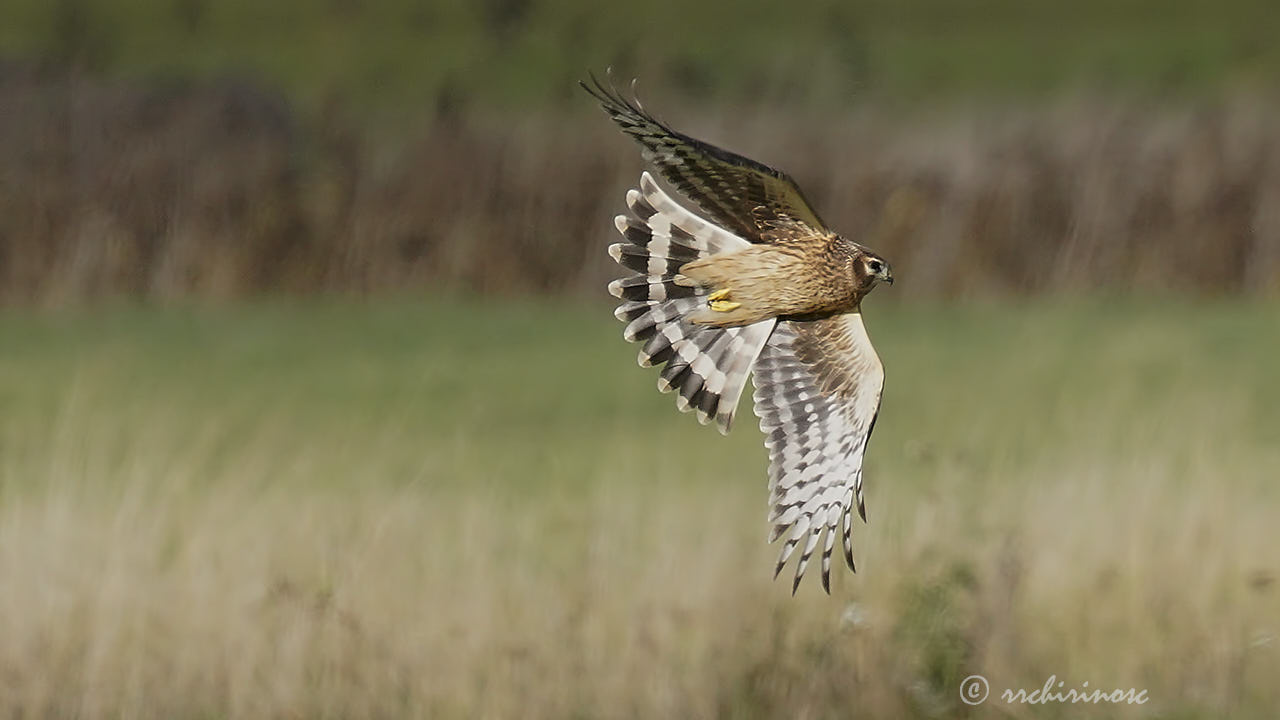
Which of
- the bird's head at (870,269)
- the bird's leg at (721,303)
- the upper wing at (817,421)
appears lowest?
the upper wing at (817,421)

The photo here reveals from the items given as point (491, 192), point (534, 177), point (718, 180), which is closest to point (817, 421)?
point (718, 180)

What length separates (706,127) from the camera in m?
20.1

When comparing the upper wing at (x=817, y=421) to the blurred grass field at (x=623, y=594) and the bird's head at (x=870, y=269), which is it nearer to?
the bird's head at (x=870, y=269)

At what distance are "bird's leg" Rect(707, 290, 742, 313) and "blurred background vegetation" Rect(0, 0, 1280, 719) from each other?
3354mm

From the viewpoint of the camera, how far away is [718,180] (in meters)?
4.41

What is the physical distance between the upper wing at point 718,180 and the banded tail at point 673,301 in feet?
0.15

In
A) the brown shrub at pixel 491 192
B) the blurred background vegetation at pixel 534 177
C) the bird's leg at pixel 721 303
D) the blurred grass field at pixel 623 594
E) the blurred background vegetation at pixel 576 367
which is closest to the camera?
the bird's leg at pixel 721 303

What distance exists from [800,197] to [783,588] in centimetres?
435

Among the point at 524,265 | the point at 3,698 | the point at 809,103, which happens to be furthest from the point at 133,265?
the point at 3,698

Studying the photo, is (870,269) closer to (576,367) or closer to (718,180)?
(718,180)

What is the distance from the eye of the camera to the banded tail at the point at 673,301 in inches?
170

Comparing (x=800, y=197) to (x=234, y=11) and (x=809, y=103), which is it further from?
(x=234, y=11)

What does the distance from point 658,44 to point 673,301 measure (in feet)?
97.9

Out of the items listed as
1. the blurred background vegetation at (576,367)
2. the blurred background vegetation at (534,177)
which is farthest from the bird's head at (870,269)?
the blurred background vegetation at (534,177)
